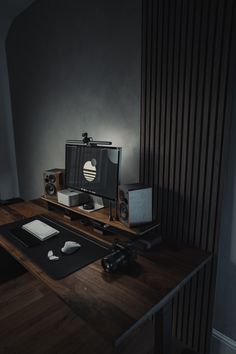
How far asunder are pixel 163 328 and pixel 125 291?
0.28m

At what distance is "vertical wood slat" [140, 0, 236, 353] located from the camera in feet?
3.89

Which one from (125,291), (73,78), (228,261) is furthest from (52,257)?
(73,78)

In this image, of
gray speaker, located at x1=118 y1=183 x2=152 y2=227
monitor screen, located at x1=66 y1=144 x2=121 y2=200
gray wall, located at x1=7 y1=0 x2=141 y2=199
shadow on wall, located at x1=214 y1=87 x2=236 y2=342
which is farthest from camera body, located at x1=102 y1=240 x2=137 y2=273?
gray wall, located at x1=7 y1=0 x2=141 y2=199

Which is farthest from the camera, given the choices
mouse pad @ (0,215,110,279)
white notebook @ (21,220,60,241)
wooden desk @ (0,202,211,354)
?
white notebook @ (21,220,60,241)

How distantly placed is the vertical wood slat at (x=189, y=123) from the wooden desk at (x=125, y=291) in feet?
0.80

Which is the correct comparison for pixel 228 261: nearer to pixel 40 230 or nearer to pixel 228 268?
pixel 228 268

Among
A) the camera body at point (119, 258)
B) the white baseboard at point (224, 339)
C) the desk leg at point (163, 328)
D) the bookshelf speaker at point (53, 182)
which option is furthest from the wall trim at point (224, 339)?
the bookshelf speaker at point (53, 182)

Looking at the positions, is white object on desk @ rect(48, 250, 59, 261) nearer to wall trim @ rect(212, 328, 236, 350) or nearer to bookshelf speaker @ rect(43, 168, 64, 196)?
bookshelf speaker @ rect(43, 168, 64, 196)

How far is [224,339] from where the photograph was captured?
1.42 metres

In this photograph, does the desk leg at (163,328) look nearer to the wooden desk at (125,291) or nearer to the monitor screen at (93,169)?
the wooden desk at (125,291)

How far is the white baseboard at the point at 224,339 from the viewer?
1.39 m

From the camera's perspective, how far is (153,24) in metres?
1.41

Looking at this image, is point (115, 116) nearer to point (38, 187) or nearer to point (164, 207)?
point (164, 207)

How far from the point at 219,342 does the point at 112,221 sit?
3.15 feet
